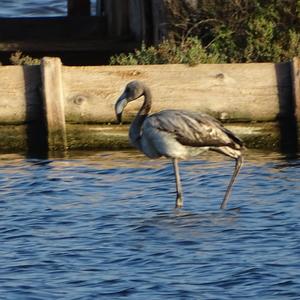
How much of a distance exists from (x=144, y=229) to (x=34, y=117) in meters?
3.88

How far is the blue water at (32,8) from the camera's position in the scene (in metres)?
30.7

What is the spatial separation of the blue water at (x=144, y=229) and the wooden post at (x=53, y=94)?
430 millimetres

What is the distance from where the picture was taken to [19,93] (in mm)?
14414

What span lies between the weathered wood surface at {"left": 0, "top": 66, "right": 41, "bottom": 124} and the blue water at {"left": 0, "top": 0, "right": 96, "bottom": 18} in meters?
15.9

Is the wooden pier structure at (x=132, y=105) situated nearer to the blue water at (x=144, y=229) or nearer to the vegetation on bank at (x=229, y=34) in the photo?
the blue water at (x=144, y=229)

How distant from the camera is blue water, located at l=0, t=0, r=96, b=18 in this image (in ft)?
101

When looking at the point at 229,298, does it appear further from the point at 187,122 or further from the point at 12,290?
the point at 187,122

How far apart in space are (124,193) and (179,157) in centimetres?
77

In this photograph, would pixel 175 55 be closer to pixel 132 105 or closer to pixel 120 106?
pixel 132 105

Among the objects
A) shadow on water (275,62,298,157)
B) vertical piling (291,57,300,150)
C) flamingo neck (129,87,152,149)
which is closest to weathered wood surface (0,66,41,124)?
flamingo neck (129,87,152,149)

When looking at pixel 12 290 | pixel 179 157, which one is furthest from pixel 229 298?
pixel 179 157

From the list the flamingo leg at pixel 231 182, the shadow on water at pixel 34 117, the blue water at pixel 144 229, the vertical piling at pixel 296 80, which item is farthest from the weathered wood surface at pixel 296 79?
the shadow on water at pixel 34 117

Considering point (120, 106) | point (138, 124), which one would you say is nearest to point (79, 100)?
point (120, 106)

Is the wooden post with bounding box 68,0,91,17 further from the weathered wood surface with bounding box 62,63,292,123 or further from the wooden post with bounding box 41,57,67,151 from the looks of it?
the wooden post with bounding box 41,57,67,151
